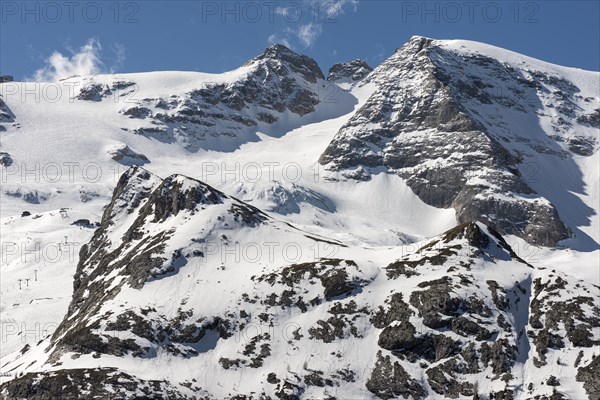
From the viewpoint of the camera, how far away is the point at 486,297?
287 ft

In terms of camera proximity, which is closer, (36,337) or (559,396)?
(559,396)

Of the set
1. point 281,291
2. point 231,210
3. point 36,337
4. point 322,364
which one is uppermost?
point 231,210

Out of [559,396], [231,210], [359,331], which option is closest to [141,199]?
[231,210]

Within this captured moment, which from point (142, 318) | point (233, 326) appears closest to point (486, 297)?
point (233, 326)

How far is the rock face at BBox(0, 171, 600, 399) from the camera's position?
7862 centimetres

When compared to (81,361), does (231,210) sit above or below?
above

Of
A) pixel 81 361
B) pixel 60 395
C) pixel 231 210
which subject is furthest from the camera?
pixel 231 210

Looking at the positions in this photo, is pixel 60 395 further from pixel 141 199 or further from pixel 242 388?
pixel 141 199

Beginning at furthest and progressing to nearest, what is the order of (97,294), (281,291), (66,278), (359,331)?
(66,278), (97,294), (281,291), (359,331)

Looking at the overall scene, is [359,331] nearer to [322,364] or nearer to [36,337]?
[322,364]

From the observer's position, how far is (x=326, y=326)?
8831 centimetres

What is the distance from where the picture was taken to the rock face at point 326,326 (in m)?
78.6

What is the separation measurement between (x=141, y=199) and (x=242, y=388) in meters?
59.7

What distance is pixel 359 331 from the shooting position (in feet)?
286
